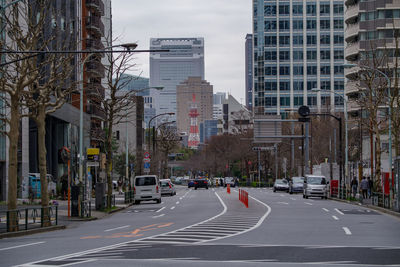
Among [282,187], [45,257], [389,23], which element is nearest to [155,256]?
[45,257]

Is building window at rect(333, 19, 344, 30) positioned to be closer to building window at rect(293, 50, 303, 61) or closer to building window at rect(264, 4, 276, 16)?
building window at rect(293, 50, 303, 61)

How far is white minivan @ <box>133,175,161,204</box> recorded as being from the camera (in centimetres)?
4856

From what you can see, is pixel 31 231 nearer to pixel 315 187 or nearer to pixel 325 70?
pixel 315 187

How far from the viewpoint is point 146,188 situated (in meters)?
48.8

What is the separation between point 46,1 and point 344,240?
18885 mm

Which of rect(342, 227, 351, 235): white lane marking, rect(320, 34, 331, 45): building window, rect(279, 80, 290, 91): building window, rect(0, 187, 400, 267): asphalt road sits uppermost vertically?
rect(320, 34, 331, 45): building window

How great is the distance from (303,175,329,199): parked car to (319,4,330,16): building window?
9620 centimetres

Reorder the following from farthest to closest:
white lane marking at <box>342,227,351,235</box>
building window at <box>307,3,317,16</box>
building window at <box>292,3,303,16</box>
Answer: building window at <box>307,3,317,16</box>
building window at <box>292,3,303,16</box>
white lane marking at <box>342,227,351,235</box>

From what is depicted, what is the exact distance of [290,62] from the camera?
14625 centimetres

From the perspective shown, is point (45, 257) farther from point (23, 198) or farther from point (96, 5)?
point (96, 5)

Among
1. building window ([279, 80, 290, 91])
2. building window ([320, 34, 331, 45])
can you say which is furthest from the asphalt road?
building window ([320, 34, 331, 45])

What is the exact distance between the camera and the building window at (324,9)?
478 feet

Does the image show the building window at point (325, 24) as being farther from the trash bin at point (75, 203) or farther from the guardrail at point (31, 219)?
the guardrail at point (31, 219)

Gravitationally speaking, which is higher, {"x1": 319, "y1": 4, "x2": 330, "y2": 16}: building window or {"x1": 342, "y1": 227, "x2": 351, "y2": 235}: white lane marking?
{"x1": 319, "y1": 4, "x2": 330, "y2": 16}: building window
